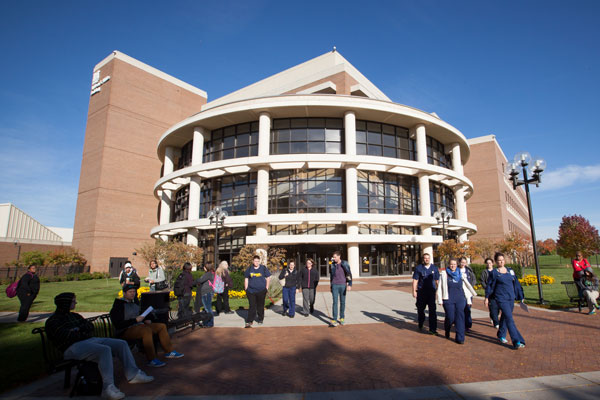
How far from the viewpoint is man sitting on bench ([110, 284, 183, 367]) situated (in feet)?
17.7

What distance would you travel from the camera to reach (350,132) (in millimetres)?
26969

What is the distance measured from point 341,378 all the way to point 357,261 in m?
21.5

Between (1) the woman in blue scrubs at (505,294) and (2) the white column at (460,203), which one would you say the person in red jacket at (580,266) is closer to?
(1) the woman in blue scrubs at (505,294)

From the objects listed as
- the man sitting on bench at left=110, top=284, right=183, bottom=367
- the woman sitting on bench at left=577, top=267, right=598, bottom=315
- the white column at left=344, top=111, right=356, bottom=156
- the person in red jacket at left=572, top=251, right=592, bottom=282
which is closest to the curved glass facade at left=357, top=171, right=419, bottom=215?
the white column at left=344, top=111, right=356, bottom=156

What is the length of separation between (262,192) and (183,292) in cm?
1760

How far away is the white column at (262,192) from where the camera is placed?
1017 inches

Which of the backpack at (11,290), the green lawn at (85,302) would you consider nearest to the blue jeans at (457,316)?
the green lawn at (85,302)

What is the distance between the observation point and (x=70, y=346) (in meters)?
4.43

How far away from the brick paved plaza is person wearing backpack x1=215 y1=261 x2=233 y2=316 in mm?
1533

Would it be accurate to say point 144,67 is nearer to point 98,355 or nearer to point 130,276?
point 130,276

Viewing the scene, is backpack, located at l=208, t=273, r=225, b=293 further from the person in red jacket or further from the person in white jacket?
the person in red jacket

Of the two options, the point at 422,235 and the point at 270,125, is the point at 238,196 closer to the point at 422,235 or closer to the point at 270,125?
the point at 270,125

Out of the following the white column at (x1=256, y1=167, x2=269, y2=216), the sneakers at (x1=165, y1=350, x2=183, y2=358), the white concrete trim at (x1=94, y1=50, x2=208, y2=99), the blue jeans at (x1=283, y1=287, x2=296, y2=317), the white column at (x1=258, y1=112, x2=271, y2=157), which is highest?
the white concrete trim at (x1=94, y1=50, x2=208, y2=99)

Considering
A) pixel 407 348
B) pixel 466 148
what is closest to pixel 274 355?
pixel 407 348
